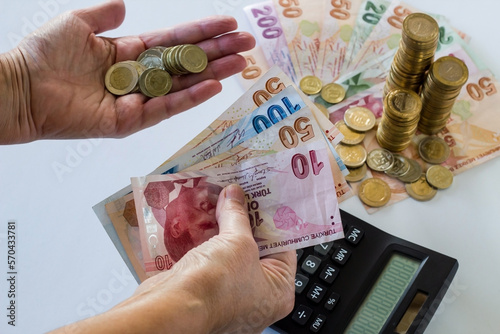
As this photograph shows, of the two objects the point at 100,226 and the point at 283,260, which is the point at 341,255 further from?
the point at 100,226

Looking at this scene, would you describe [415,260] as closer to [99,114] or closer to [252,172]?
[252,172]

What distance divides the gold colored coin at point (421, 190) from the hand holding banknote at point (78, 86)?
0.41 metres

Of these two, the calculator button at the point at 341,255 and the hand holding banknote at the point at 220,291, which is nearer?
the hand holding banknote at the point at 220,291

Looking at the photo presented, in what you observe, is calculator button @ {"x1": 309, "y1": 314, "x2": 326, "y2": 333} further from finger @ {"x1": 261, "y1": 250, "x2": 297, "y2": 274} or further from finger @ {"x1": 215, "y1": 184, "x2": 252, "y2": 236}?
finger @ {"x1": 215, "y1": 184, "x2": 252, "y2": 236}

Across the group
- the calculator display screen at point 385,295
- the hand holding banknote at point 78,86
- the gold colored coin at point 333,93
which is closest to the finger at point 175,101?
the hand holding banknote at point 78,86

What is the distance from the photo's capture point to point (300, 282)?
0.91 metres

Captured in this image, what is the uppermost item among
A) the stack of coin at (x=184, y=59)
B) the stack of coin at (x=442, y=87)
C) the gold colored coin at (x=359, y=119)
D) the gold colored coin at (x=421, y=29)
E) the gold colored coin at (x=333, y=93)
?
the gold colored coin at (x=421, y=29)

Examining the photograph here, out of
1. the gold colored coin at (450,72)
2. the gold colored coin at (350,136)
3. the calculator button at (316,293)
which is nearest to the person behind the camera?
the calculator button at (316,293)

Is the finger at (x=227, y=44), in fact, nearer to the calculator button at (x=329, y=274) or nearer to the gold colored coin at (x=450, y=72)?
the gold colored coin at (x=450, y=72)

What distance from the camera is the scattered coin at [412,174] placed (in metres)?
1.08

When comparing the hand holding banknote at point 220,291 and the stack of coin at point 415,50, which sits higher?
the stack of coin at point 415,50

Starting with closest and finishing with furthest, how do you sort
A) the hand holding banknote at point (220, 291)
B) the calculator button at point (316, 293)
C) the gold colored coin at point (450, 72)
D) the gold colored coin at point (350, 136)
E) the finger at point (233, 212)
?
the hand holding banknote at point (220, 291), the finger at point (233, 212), the calculator button at point (316, 293), the gold colored coin at point (450, 72), the gold colored coin at point (350, 136)

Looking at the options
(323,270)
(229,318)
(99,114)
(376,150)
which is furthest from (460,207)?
(99,114)

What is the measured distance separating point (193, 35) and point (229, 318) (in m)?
0.62
